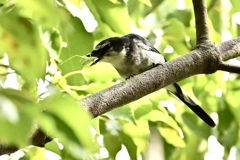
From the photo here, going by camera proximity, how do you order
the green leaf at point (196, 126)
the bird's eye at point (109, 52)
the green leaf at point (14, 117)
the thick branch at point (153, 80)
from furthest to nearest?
the green leaf at point (196, 126) < the bird's eye at point (109, 52) < the thick branch at point (153, 80) < the green leaf at point (14, 117)

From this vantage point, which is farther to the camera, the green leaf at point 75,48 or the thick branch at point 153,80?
the green leaf at point 75,48

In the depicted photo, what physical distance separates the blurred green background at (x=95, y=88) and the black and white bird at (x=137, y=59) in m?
0.02

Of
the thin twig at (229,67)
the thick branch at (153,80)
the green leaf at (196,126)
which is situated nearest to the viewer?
the thick branch at (153,80)

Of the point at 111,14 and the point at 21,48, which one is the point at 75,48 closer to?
the point at 111,14

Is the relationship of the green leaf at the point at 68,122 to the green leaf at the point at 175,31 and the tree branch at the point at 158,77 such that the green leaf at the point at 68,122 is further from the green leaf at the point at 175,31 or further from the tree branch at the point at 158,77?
the green leaf at the point at 175,31

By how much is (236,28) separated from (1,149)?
2.21ft

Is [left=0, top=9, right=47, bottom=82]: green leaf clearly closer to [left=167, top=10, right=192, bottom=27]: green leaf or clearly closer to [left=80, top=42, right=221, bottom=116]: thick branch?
[left=80, top=42, right=221, bottom=116]: thick branch

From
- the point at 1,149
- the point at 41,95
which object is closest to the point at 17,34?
the point at 1,149

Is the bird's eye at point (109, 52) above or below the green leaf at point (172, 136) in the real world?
above

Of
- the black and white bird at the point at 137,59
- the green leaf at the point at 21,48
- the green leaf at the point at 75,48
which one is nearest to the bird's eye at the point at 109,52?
the black and white bird at the point at 137,59

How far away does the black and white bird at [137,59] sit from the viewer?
0.96 metres

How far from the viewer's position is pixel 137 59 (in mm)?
1040

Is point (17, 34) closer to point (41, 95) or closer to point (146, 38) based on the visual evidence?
point (41, 95)

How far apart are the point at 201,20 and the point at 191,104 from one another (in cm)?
31
